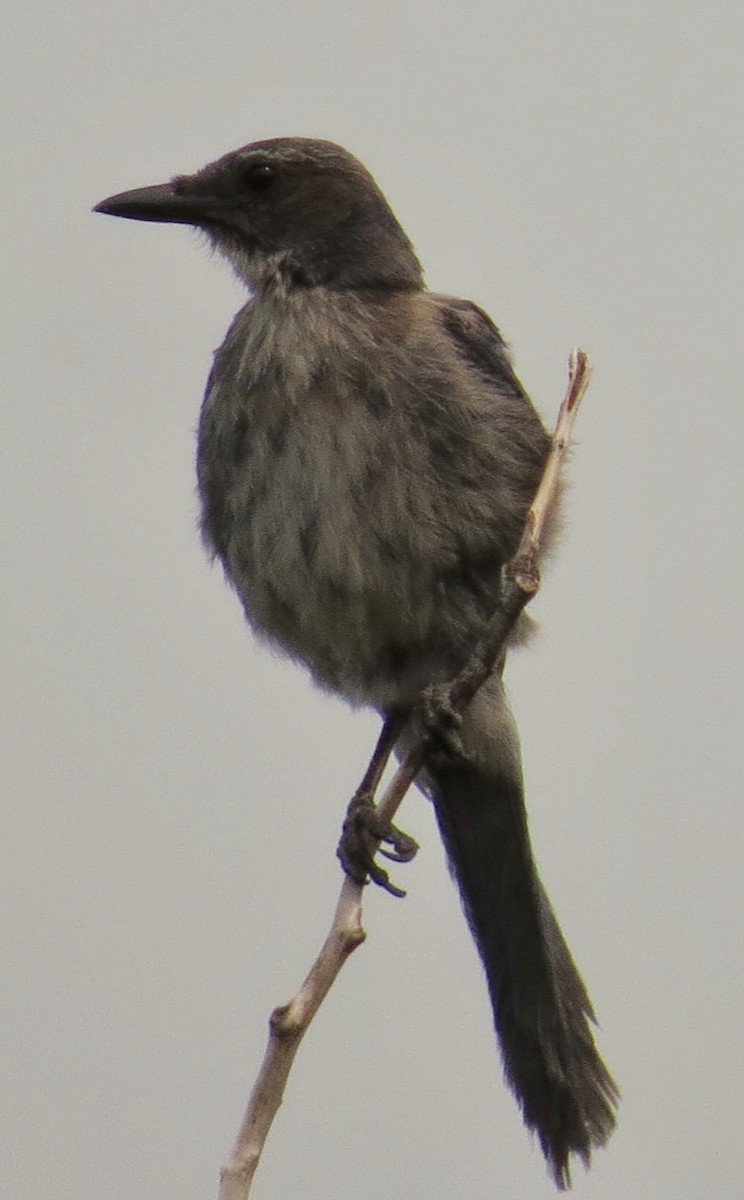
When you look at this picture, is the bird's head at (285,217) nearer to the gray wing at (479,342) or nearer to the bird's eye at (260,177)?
the bird's eye at (260,177)

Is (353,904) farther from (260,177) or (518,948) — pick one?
(260,177)

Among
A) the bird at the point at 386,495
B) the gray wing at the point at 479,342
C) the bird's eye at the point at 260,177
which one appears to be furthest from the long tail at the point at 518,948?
the bird's eye at the point at 260,177

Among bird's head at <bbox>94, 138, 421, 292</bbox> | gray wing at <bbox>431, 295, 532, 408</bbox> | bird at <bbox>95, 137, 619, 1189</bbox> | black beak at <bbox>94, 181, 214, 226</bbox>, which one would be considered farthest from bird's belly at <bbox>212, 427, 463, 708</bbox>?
black beak at <bbox>94, 181, 214, 226</bbox>

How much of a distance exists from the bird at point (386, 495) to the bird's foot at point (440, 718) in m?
0.23

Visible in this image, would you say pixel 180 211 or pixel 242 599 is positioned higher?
pixel 180 211

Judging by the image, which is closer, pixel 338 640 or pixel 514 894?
pixel 338 640

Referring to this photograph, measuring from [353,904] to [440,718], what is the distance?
119cm

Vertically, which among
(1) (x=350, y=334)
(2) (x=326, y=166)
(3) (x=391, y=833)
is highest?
(2) (x=326, y=166)

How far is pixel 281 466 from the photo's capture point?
492 centimetres

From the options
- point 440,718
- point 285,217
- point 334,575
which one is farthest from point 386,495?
point 285,217

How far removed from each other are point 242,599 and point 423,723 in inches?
30.6

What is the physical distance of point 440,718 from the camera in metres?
4.71

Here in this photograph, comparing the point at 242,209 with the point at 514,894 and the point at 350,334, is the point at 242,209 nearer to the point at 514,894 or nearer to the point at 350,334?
the point at 350,334

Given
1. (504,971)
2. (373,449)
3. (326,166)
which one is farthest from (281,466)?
(504,971)
